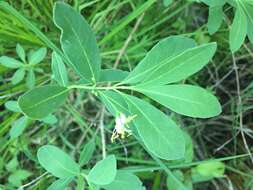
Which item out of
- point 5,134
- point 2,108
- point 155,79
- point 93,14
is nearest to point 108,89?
point 155,79

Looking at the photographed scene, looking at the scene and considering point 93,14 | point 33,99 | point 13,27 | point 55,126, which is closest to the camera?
point 33,99

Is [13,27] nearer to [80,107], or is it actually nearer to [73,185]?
[80,107]

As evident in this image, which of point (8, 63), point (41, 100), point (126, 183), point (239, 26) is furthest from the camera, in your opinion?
point (8, 63)

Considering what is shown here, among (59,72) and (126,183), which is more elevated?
(59,72)

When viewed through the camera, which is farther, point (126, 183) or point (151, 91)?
point (126, 183)

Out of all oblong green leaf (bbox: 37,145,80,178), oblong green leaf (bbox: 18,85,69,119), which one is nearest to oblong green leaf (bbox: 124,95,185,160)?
oblong green leaf (bbox: 18,85,69,119)

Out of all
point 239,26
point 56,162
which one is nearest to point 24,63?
point 56,162

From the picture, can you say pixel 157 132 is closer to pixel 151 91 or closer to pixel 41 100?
pixel 151 91
